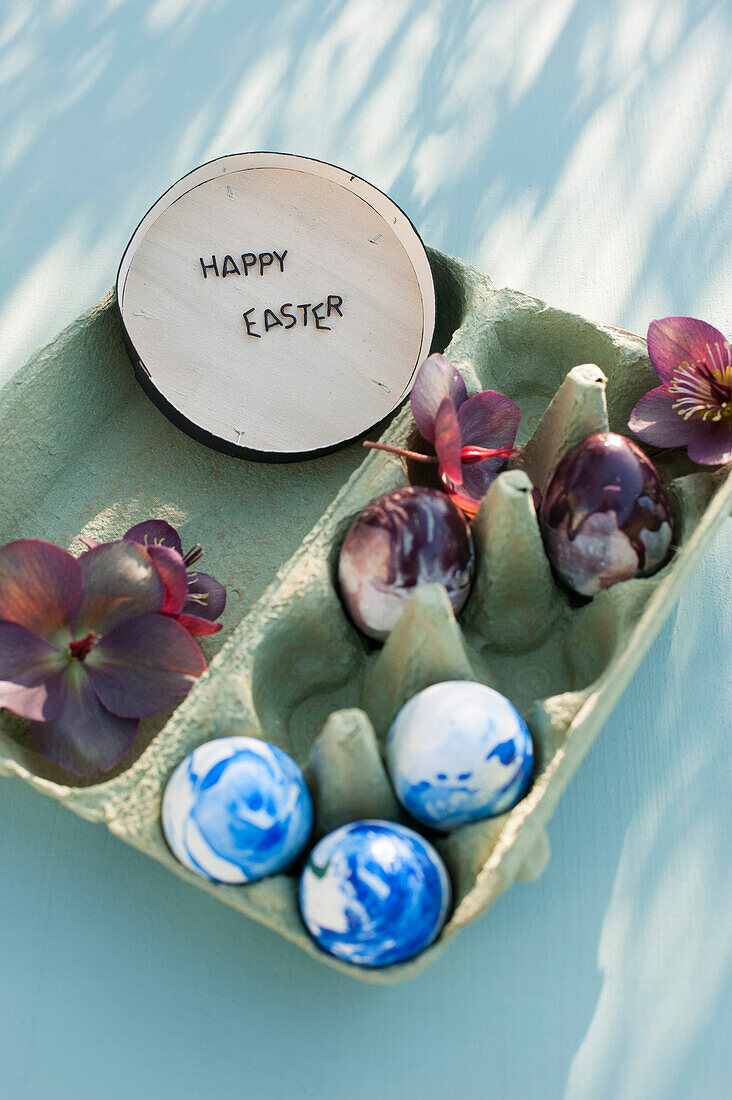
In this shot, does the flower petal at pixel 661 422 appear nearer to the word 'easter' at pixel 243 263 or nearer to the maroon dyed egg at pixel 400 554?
the maroon dyed egg at pixel 400 554

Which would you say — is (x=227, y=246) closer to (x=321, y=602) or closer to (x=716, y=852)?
(x=321, y=602)

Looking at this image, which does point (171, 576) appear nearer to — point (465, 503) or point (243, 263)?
point (465, 503)

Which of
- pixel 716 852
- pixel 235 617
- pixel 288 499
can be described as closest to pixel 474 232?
A: pixel 288 499

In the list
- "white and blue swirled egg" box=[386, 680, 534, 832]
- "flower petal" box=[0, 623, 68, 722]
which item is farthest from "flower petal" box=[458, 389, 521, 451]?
"flower petal" box=[0, 623, 68, 722]

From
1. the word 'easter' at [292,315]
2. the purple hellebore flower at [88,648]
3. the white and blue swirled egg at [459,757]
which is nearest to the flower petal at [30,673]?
the purple hellebore flower at [88,648]

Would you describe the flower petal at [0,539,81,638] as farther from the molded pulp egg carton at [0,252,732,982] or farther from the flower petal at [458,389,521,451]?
the flower petal at [458,389,521,451]

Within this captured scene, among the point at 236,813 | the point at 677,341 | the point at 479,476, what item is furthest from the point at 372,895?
the point at 677,341
